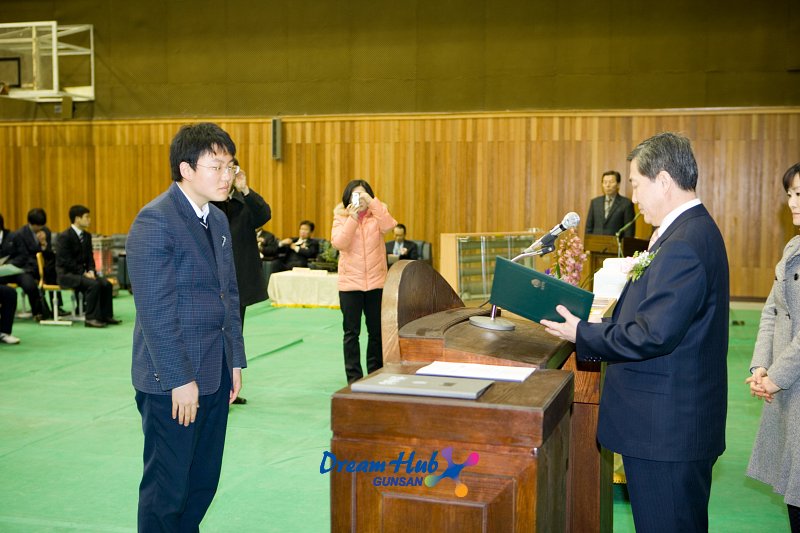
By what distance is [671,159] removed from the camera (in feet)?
6.91

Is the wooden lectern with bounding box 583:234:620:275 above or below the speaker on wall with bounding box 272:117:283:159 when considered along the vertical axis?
below

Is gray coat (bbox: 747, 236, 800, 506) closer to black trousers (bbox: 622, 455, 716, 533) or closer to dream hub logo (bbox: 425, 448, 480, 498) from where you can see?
black trousers (bbox: 622, 455, 716, 533)

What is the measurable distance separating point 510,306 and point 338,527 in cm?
81

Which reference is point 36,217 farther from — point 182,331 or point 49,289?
point 182,331

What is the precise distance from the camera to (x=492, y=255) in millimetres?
7324

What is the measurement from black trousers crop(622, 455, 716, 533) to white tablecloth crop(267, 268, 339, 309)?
9.12 metres

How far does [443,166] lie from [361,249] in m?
7.90

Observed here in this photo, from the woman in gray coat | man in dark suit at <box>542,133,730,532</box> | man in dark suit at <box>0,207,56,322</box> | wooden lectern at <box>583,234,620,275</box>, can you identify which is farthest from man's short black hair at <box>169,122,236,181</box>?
man in dark suit at <box>0,207,56,322</box>

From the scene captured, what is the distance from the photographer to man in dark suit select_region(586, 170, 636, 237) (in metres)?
9.64

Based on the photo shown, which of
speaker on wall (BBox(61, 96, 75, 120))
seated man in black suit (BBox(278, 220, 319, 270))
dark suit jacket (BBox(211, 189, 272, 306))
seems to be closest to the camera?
dark suit jacket (BBox(211, 189, 272, 306))

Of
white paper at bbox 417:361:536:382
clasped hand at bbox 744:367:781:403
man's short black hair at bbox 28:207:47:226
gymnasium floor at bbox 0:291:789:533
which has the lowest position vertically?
gymnasium floor at bbox 0:291:789:533

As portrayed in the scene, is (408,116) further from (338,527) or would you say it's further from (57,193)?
(338,527)

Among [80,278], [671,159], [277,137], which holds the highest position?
[277,137]

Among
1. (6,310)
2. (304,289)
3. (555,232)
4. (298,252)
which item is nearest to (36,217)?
(6,310)
